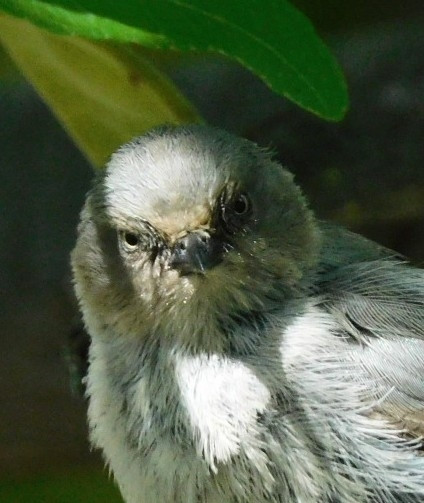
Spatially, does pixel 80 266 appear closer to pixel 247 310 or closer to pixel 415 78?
pixel 247 310

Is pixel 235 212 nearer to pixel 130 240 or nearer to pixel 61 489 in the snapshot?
pixel 130 240

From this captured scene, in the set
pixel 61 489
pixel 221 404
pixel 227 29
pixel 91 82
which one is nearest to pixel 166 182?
pixel 91 82

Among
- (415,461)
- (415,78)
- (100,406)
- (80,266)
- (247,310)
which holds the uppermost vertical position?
(415,78)

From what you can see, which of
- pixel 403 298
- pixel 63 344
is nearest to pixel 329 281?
pixel 403 298

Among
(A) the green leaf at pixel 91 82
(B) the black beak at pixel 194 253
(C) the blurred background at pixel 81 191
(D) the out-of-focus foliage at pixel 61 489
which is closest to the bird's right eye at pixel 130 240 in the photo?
(B) the black beak at pixel 194 253

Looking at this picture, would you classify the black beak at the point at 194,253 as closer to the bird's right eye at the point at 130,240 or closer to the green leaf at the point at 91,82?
the bird's right eye at the point at 130,240

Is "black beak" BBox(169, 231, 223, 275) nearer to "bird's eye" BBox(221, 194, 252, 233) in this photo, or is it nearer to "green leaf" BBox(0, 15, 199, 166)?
"bird's eye" BBox(221, 194, 252, 233)
